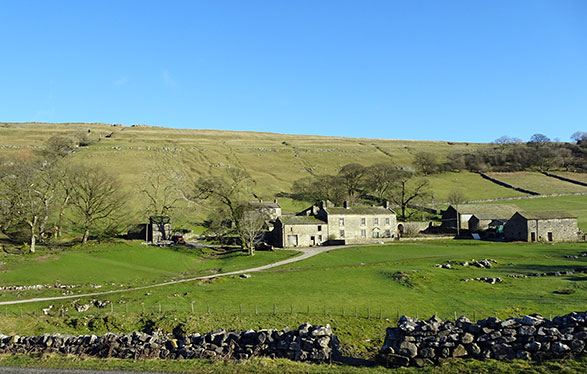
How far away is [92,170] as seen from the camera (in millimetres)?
77062

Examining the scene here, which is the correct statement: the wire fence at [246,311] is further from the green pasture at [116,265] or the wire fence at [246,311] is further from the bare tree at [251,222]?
the bare tree at [251,222]

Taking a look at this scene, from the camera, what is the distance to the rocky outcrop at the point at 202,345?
1788 centimetres

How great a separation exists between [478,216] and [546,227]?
15.0 m

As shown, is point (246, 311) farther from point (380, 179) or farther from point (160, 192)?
point (380, 179)

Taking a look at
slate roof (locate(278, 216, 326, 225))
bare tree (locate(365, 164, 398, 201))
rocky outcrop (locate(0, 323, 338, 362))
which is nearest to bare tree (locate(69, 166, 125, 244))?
slate roof (locate(278, 216, 326, 225))

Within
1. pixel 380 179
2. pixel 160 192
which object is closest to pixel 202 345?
pixel 160 192

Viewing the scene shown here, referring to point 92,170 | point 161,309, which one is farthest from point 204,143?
point 161,309

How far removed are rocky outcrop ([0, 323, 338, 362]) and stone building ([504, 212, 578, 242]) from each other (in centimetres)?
7737

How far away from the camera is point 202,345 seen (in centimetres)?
1898

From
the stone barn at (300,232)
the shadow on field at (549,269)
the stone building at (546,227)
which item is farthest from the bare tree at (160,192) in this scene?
the stone building at (546,227)

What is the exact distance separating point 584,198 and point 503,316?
117874mm

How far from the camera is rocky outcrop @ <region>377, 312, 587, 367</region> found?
50.6ft

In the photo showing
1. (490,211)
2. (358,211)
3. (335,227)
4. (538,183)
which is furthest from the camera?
(538,183)

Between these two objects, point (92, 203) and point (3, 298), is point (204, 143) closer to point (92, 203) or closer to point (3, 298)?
point (92, 203)
